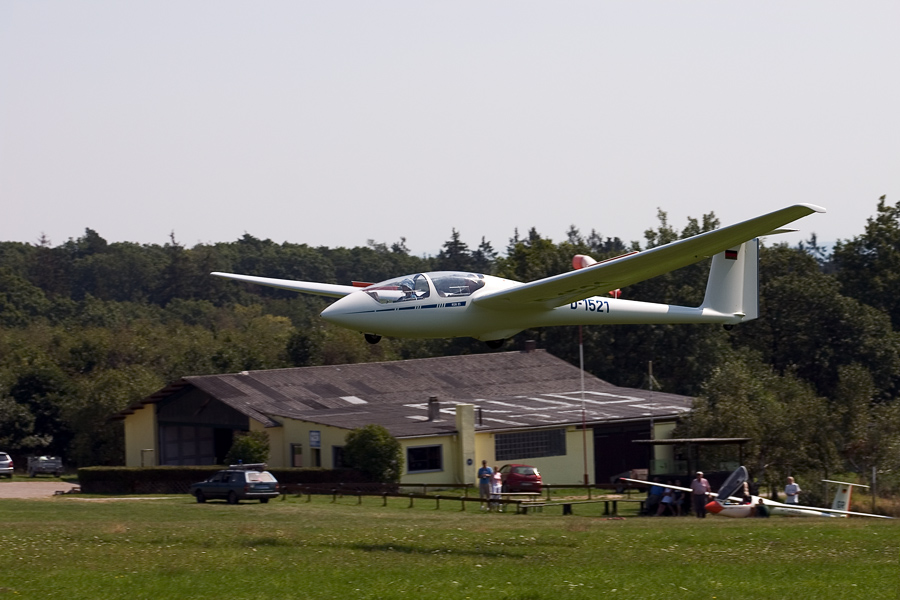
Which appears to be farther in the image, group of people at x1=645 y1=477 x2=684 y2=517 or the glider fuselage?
group of people at x1=645 y1=477 x2=684 y2=517

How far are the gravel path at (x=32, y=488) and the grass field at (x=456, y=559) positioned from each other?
21.2 meters

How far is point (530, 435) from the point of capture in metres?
51.5

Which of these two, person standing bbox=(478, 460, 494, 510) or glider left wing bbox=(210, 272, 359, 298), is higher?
glider left wing bbox=(210, 272, 359, 298)

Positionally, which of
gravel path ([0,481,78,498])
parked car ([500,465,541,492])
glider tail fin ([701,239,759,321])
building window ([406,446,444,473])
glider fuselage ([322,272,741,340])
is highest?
glider tail fin ([701,239,759,321])

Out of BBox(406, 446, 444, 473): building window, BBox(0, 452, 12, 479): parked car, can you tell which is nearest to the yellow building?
BBox(406, 446, 444, 473): building window

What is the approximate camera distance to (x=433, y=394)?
60125 mm

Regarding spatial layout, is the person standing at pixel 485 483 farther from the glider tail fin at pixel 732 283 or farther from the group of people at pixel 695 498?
the glider tail fin at pixel 732 283

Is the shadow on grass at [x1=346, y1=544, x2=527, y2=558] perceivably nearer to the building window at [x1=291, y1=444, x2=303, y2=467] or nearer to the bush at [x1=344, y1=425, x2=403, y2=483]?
the bush at [x1=344, y1=425, x2=403, y2=483]

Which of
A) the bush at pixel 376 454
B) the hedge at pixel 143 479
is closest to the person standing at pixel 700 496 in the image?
the bush at pixel 376 454

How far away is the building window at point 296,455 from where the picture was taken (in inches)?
2053

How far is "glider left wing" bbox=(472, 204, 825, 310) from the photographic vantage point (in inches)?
707

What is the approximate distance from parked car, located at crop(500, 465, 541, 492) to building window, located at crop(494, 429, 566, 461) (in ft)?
17.0

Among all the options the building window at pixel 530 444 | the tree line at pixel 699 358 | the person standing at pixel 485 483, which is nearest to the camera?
the person standing at pixel 485 483

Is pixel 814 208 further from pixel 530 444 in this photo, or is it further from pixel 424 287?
pixel 530 444
